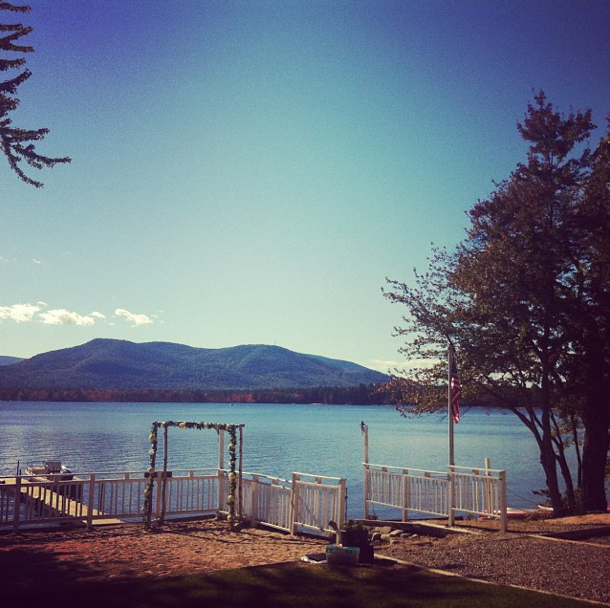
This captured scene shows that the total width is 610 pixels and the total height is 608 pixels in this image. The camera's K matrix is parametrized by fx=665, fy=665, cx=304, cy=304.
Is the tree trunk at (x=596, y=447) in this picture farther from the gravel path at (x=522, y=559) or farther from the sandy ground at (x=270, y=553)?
the gravel path at (x=522, y=559)

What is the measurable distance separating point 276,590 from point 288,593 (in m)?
0.22

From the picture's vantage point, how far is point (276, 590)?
355 inches

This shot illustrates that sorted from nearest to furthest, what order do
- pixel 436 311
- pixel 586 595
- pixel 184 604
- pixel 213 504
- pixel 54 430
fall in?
pixel 184 604
pixel 586 595
pixel 213 504
pixel 436 311
pixel 54 430

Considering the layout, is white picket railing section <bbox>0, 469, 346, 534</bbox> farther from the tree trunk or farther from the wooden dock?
the tree trunk

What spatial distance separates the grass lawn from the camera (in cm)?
834

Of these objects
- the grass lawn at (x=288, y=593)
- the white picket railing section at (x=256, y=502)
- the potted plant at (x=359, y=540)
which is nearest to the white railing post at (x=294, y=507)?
the white picket railing section at (x=256, y=502)

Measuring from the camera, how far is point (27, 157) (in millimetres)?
9945

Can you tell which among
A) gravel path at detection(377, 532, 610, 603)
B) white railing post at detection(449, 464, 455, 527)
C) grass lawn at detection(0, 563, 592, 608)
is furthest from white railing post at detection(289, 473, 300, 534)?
grass lawn at detection(0, 563, 592, 608)

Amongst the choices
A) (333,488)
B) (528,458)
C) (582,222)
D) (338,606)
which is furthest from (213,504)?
(528,458)

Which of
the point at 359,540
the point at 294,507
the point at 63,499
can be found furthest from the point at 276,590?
the point at 63,499

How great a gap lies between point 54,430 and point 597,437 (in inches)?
A: 3783

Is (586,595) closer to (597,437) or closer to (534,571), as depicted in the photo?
(534,571)

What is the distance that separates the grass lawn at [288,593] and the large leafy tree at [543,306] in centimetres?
1251

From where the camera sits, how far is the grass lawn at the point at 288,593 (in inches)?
328
